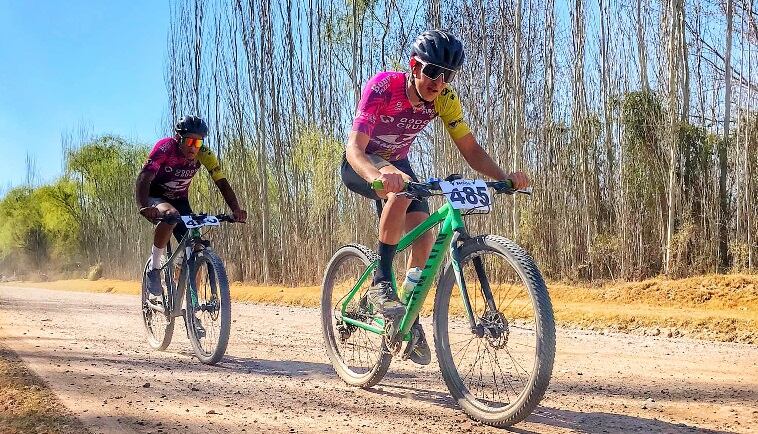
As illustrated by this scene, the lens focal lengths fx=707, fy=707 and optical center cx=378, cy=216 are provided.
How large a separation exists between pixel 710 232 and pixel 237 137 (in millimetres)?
11899

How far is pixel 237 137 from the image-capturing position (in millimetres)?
18281

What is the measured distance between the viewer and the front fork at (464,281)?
317 cm

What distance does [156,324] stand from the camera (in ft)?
20.6

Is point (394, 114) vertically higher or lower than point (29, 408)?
higher

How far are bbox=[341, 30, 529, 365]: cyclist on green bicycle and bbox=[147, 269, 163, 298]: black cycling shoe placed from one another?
2.83m

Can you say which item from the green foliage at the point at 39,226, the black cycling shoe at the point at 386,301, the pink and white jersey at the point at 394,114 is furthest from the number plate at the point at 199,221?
the green foliage at the point at 39,226

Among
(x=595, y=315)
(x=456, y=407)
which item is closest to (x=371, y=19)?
(x=595, y=315)

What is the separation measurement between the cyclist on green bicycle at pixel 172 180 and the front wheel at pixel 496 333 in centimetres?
288

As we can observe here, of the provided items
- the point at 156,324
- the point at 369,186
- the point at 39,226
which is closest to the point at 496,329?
the point at 369,186

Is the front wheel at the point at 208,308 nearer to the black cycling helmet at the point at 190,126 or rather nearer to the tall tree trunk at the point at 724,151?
the black cycling helmet at the point at 190,126

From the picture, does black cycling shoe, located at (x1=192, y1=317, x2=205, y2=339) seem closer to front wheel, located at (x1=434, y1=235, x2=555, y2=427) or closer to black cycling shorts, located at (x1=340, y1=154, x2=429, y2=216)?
black cycling shorts, located at (x1=340, y1=154, x2=429, y2=216)

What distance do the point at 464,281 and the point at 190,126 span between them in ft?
10.8

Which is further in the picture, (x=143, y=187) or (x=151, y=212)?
(x=143, y=187)

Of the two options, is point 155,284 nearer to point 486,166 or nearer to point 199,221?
point 199,221
